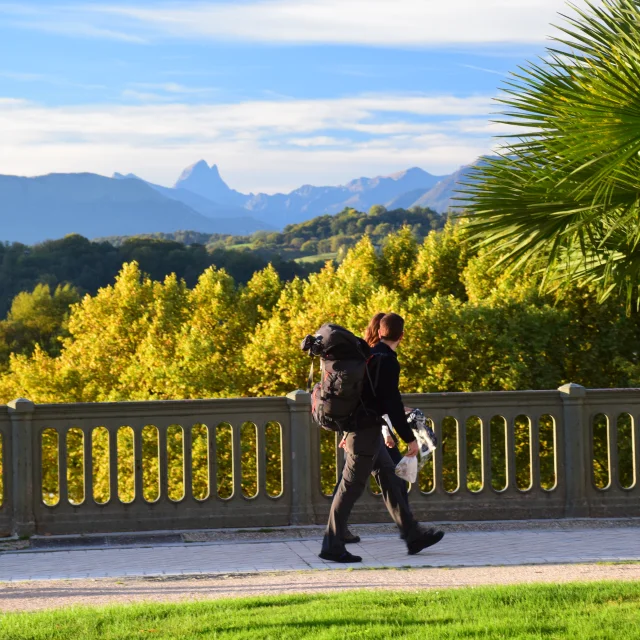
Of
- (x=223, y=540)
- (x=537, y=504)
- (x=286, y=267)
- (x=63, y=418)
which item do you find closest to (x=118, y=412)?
(x=63, y=418)

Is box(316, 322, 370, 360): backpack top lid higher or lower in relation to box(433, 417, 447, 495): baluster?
higher

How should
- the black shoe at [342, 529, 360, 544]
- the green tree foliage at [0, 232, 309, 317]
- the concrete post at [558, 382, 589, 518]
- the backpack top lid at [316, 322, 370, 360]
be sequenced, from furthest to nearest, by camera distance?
the green tree foliage at [0, 232, 309, 317]
the concrete post at [558, 382, 589, 518]
the black shoe at [342, 529, 360, 544]
the backpack top lid at [316, 322, 370, 360]

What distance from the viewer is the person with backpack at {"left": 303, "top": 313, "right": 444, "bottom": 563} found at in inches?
262

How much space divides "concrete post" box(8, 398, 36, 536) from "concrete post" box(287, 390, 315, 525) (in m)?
2.03

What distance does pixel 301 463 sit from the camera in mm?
8266

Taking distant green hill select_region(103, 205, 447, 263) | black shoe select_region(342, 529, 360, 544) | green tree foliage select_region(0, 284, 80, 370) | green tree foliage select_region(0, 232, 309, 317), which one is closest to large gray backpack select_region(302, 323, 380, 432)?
black shoe select_region(342, 529, 360, 544)

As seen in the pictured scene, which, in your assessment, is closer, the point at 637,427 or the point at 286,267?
the point at 637,427

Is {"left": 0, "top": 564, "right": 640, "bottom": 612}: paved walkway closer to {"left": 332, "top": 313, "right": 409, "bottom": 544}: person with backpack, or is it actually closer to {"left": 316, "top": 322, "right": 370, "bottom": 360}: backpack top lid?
{"left": 332, "top": 313, "right": 409, "bottom": 544}: person with backpack

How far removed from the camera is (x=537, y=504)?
332 inches

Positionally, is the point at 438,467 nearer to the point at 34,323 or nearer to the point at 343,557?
the point at 343,557

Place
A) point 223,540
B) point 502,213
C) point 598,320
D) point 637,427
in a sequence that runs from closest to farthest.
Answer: point 223,540
point 637,427
point 502,213
point 598,320

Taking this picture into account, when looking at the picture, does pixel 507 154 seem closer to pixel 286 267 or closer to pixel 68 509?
pixel 68 509

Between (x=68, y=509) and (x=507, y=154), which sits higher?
(x=507, y=154)

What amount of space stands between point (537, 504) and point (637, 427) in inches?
41.6
